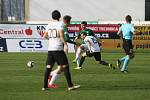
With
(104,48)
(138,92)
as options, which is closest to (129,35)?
(138,92)

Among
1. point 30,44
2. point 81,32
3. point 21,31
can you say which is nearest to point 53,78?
point 81,32

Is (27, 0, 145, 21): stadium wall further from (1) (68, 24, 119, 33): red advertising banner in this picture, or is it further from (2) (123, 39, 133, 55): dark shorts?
(2) (123, 39, 133, 55): dark shorts

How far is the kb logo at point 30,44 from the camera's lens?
4216 cm

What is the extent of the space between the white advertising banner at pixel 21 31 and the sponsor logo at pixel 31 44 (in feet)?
2.40

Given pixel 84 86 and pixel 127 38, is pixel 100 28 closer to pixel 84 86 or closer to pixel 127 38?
pixel 127 38

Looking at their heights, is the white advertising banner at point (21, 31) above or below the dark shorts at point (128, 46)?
above

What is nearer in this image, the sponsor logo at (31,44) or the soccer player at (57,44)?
the soccer player at (57,44)

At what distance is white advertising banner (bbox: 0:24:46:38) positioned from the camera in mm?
43406

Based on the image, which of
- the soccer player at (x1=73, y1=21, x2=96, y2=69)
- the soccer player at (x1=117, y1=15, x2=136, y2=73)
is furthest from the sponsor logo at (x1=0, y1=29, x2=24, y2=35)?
the soccer player at (x1=117, y1=15, x2=136, y2=73)

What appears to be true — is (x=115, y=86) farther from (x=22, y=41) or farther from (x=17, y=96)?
(x=22, y=41)

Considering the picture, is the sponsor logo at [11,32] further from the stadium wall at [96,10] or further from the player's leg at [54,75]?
the stadium wall at [96,10]

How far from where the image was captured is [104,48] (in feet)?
157

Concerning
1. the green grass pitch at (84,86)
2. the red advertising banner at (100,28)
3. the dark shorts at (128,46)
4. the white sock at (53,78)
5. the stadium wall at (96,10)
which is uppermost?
the stadium wall at (96,10)

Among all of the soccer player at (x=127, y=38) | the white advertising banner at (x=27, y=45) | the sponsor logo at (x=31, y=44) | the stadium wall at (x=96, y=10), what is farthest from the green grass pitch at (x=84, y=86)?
the stadium wall at (x=96, y=10)
